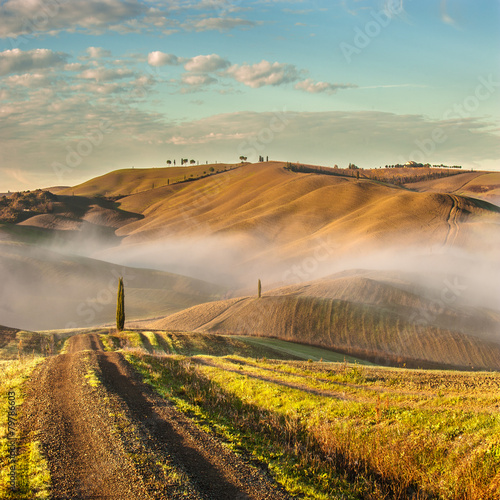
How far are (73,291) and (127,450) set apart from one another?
282ft

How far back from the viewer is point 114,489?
844 centimetres

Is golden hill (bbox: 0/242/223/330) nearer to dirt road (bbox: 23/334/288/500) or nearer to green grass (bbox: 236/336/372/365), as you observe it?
green grass (bbox: 236/336/372/365)

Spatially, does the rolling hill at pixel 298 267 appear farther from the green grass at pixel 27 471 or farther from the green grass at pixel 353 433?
the green grass at pixel 27 471

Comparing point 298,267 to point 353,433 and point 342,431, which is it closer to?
point 342,431

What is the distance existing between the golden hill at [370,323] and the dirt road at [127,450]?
4339 cm

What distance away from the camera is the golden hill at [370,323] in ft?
174

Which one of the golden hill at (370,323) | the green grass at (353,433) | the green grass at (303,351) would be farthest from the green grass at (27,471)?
the golden hill at (370,323)

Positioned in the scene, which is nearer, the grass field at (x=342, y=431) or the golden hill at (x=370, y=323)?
the grass field at (x=342, y=431)

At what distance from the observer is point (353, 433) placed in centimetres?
1220

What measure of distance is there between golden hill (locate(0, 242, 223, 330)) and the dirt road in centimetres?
6487

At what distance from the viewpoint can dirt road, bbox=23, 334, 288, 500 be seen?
28.0 ft

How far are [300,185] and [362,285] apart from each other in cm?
11002

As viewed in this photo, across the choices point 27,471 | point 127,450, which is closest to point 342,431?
point 127,450

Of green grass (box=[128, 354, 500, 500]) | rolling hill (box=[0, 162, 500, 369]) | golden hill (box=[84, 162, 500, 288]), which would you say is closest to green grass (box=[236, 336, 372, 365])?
rolling hill (box=[0, 162, 500, 369])
